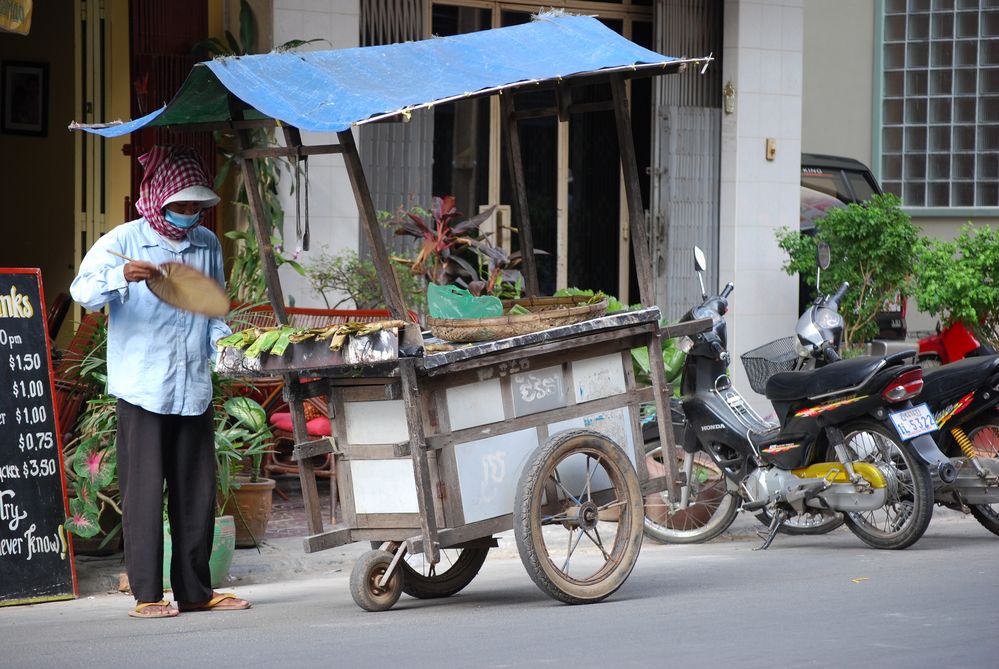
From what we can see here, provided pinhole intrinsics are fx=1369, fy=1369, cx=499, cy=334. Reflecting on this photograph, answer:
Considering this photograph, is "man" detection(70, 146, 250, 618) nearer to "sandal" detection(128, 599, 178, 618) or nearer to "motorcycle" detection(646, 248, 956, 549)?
"sandal" detection(128, 599, 178, 618)

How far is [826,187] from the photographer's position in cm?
1326

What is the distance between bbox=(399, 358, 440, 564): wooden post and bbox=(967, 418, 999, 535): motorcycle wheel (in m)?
3.45

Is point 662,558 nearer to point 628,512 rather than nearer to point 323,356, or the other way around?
point 628,512

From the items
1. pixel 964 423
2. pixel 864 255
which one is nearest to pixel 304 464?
pixel 964 423

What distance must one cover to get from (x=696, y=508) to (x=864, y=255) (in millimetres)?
3769

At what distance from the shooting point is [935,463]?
679cm

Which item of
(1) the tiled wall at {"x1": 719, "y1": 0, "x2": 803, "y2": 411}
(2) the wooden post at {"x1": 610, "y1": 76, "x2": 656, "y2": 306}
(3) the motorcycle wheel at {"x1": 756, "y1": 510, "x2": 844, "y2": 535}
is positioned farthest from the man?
(1) the tiled wall at {"x1": 719, "y1": 0, "x2": 803, "y2": 411}

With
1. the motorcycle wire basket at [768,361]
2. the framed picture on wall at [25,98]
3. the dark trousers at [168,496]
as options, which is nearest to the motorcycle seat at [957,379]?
the motorcycle wire basket at [768,361]

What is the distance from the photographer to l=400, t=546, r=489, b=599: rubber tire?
6.01 metres

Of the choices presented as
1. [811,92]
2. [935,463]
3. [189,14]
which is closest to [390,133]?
[189,14]

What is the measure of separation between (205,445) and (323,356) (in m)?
0.93

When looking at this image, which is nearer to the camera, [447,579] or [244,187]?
[447,579]

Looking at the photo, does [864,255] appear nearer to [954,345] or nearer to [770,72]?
[954,345]

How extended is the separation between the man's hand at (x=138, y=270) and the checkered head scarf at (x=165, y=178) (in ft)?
1.24
